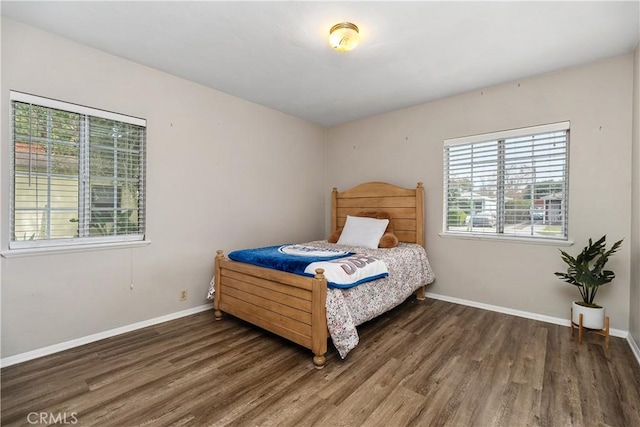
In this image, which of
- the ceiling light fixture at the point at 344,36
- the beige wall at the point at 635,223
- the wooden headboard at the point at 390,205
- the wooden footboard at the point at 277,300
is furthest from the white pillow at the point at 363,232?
the beige wall at the point at 635,223

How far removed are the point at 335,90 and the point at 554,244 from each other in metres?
2.81

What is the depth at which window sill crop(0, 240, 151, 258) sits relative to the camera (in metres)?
2.16

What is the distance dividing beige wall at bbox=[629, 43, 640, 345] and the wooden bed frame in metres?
1.82

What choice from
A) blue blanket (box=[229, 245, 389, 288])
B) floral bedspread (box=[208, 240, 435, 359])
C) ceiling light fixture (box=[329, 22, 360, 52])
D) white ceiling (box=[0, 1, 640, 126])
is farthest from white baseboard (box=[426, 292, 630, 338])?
ceiling light fixture (box=[329, 22, 360, 52])

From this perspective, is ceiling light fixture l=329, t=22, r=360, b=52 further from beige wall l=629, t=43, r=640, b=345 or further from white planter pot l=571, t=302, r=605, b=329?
white planter pot l=571, t=302, r=605, b=329

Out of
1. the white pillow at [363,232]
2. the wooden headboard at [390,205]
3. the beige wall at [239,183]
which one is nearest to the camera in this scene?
the beige wall at [239,183]

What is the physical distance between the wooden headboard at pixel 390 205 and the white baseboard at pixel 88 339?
232cm

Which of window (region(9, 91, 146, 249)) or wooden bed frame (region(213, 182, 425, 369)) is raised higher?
window (region(9, 91, 146, 249))

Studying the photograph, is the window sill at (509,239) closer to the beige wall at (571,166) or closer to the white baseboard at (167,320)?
the beige wall at (571,166)

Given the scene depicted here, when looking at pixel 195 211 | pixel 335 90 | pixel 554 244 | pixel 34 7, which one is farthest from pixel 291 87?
pixel 554 244

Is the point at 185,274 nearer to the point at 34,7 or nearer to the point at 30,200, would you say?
the point at 30,200

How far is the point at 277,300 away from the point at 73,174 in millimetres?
2015

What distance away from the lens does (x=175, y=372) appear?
2062 mm

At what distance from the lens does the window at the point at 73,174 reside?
2.22m
